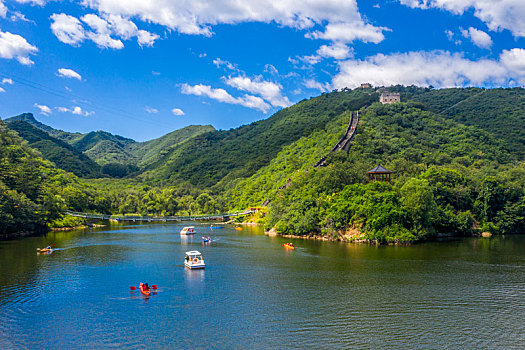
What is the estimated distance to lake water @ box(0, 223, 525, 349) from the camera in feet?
72.2

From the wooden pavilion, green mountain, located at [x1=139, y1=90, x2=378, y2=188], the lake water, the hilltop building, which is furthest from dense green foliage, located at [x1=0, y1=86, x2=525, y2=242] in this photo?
the lake water

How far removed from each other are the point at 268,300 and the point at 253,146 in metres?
141

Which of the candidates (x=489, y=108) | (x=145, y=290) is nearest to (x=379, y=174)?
(x=145, y=290)

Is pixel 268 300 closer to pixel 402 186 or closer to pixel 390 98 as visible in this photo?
pixel 402 186

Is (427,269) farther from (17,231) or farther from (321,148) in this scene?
(321,148)

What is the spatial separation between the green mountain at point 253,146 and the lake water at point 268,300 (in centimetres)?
9308

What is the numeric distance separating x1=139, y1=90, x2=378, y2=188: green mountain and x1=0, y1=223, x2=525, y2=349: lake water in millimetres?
93075

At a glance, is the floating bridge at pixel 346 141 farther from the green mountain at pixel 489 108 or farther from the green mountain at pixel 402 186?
the green mountain at pixel 489 108

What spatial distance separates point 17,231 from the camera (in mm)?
62875

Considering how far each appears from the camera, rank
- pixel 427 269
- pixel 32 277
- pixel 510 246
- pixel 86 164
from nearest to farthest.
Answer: pixel 32 277, pixel 427 269, pixel 510 246, pixel 86 164

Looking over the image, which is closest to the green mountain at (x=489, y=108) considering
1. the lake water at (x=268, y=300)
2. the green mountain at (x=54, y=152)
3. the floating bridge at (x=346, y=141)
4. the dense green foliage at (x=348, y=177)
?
the dense green foliage at (x=348, y=177)

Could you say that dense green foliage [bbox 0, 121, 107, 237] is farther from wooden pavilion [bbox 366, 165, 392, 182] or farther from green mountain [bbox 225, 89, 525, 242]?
wooden pavilion [bbox 366, 165, 392, 182]

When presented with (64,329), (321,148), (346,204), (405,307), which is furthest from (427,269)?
(321,148)

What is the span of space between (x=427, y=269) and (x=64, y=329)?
31188 millimetres
